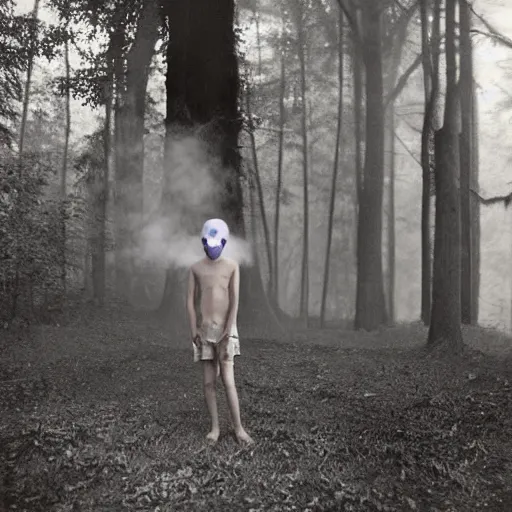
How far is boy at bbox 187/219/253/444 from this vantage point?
460cm

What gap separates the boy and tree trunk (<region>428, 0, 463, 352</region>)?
5175mm

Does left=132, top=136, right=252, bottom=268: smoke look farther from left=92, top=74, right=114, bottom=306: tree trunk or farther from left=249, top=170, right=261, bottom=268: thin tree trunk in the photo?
left=92, top=74, right=114, bottom=306: tree trunk

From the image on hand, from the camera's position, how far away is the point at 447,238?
8.98 meters

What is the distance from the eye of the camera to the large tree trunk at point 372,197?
13.3 meters

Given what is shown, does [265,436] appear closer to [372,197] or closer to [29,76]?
[372,197]

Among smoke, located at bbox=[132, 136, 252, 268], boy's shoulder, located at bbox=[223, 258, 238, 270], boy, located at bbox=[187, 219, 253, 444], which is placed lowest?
boy, located at bbox=[187, 219, 253, 444]

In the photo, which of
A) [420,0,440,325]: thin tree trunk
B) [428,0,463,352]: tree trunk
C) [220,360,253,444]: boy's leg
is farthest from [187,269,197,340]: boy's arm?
[420,0,440,325]: thin tree trunk

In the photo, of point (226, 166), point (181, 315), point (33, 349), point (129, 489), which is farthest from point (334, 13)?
point (129, 489)

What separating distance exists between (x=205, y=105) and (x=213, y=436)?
7687mm

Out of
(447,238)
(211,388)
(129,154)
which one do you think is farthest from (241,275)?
(129,154)

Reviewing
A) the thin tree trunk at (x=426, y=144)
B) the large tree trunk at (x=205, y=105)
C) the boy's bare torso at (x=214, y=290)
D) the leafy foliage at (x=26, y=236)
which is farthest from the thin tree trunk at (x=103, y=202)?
the boy's bare torso at (x=214, y=290)

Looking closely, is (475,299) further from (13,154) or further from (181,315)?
(13,154)

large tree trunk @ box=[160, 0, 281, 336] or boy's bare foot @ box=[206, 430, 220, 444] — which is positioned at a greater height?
large tree trunk @ box=[160, 0, 281, 336]

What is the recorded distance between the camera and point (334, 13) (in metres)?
16.9
